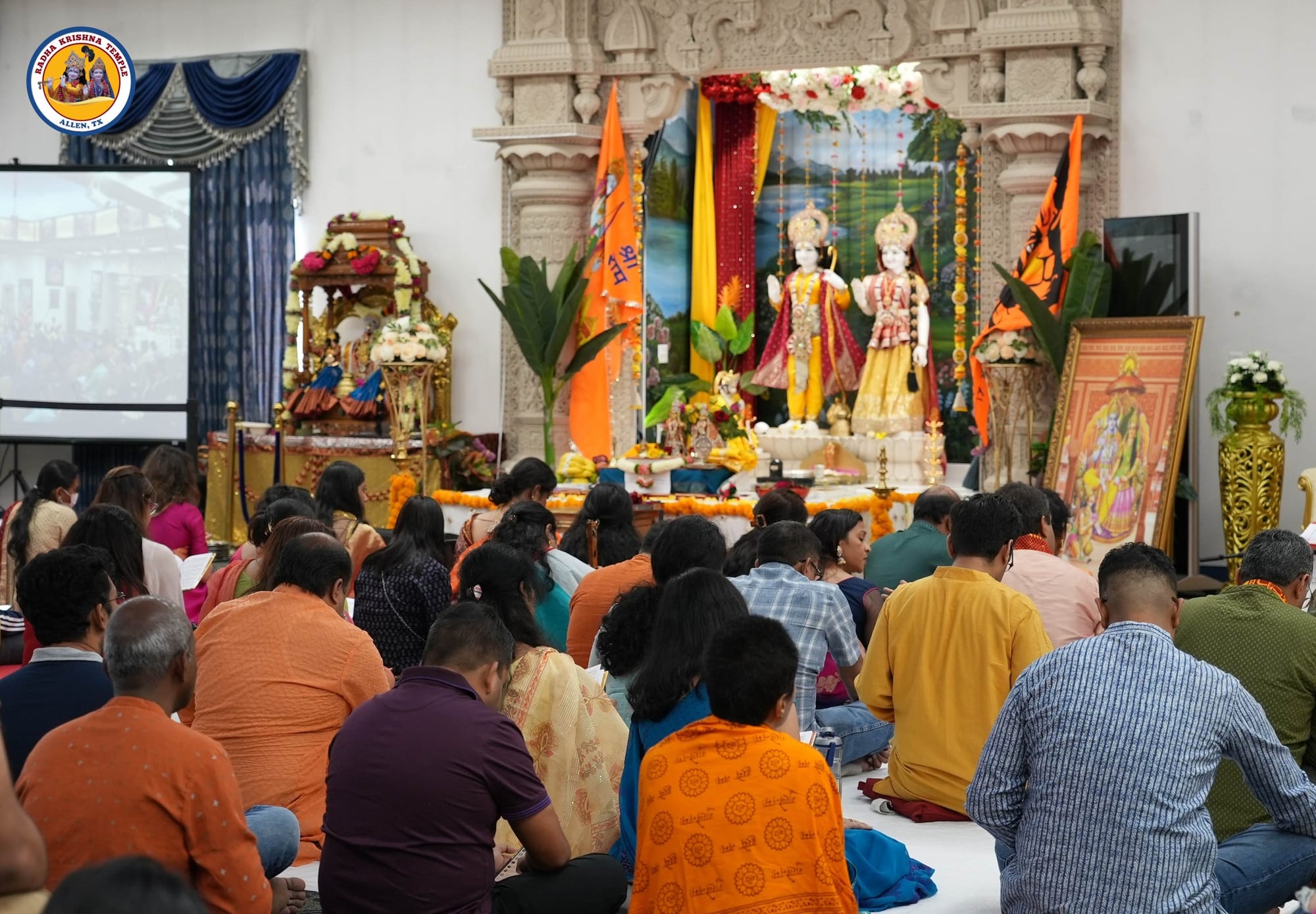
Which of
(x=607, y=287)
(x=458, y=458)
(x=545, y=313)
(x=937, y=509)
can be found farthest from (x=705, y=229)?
(x=937, y=509)

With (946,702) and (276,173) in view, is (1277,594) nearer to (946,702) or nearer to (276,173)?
(946,702)

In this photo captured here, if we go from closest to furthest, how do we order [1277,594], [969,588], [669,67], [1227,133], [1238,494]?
[1277,594] → [969,588] → [1238,494] → [1227,133] → [669,67]

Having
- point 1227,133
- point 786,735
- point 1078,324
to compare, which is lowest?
point 786,735

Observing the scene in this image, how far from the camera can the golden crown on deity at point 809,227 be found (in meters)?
11.7

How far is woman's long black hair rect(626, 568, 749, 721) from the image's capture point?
11.7 ft

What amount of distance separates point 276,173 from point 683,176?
2985 millimetres

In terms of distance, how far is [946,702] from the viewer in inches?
178

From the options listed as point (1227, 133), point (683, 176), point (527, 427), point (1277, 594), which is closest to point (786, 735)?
point (1277, 594)

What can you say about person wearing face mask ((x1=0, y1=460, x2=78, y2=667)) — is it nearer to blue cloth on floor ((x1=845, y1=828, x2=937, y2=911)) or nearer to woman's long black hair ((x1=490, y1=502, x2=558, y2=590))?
woman's long black hair ((x1=490, y1=502, x2=558, y2=590))

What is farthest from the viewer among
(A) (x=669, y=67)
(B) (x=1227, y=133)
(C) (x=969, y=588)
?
(A) (x=669, y=67)

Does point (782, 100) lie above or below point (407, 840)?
above

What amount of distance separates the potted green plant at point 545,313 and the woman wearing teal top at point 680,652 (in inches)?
274

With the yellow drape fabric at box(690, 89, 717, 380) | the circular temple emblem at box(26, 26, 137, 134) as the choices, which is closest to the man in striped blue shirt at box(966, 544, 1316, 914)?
the yellow drape fabric at box(690, 89, 717, 380)

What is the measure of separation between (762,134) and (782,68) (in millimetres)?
1287
